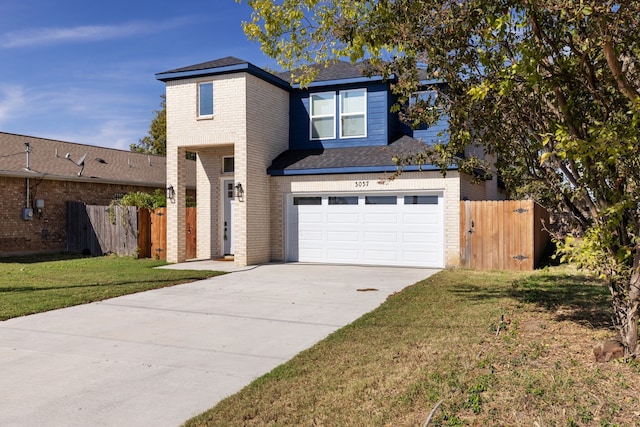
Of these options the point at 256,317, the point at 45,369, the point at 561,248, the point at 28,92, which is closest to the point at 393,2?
the point at 561,248

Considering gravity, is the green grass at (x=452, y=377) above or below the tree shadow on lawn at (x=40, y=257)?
below

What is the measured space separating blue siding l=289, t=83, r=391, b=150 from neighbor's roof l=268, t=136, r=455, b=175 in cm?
26

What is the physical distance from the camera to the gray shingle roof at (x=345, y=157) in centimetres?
1606

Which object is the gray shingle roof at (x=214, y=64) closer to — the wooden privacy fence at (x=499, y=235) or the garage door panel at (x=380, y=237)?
the garage door panel at (x=380, y=237)

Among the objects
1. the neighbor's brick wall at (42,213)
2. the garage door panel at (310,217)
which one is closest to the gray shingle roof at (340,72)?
the garage door panel at (310,217)

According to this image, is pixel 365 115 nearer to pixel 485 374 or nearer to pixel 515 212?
pixel 515 212

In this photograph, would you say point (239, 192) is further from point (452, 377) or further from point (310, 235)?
point (452, 377)

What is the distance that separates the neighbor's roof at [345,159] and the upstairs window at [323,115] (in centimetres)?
60

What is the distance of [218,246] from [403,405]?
14.3 metres

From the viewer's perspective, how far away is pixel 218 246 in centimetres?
1822

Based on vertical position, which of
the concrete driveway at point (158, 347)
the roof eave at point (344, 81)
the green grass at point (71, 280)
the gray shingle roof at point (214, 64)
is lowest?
the concrete driveway at point (158, 347)

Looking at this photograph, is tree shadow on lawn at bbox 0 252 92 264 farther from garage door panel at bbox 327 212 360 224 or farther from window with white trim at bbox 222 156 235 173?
garage door panel at bbox 327 212 360 224

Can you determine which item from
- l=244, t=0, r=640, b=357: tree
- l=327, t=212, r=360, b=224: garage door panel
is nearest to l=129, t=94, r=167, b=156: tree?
l=327, t=212, r=360, b=224: garage door panel

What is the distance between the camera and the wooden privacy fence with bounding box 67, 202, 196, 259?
1842cm
